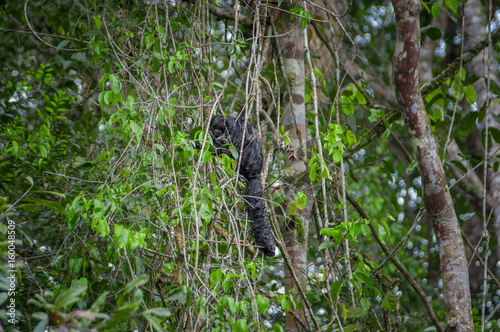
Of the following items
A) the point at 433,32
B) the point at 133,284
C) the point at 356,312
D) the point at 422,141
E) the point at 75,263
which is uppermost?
the point at 433,32

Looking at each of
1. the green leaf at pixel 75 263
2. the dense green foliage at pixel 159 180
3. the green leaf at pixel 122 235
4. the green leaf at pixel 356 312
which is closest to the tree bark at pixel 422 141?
the dense green foliage at pixel 159 180

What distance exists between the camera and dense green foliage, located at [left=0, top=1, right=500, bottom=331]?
1834mm

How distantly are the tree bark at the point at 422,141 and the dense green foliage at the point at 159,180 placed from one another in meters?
0.23

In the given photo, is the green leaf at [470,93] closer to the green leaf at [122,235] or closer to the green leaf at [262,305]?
the green leaf at [262,305]

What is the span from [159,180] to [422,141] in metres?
1.52

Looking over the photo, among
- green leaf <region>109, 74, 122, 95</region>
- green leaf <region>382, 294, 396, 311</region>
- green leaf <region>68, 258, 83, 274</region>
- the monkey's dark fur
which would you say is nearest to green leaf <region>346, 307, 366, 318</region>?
green leaf <region>382, 294, 396, 311</region>

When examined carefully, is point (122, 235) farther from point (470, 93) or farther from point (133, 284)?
point (470, 93)

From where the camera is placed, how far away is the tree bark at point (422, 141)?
237 centimetres

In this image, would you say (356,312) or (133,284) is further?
(356,312)

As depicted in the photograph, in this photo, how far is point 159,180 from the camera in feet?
7.22

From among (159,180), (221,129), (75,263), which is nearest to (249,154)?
(221,129)

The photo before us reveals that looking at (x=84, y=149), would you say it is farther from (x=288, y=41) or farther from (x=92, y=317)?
(x=92, y=317)

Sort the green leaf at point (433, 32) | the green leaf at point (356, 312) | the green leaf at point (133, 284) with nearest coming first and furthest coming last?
the green leaf at point (133, 284)
the green leaf at point (356, 312)
the green leaf at point (433, 32)

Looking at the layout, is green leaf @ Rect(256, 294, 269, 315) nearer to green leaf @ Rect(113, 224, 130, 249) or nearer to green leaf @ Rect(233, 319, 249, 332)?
green leaf @ Rect(233, 319, 249, 332)
